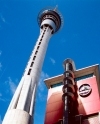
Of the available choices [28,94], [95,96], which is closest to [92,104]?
[95,96]

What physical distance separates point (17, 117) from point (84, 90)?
45.2ft

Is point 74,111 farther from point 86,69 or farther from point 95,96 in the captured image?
point 86,69

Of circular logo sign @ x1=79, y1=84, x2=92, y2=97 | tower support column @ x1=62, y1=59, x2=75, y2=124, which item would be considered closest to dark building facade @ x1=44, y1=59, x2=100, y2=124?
circular logo sign @ x1=79, y1=84, x2=92, y2=97

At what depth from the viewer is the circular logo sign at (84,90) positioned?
39.4 meters

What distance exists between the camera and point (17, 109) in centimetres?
3391

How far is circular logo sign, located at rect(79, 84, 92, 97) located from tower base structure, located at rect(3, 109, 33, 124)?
10.7 metres

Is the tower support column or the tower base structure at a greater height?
the tower support column

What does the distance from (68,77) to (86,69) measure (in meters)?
4.98

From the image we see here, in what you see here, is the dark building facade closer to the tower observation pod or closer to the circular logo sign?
the circular logo sign

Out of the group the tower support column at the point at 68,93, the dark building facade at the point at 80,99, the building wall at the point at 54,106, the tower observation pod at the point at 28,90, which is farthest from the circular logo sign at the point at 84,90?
the tower observation pod at the point at 28,90

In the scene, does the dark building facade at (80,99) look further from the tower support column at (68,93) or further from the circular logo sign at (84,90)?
the tower support column at (68,93)

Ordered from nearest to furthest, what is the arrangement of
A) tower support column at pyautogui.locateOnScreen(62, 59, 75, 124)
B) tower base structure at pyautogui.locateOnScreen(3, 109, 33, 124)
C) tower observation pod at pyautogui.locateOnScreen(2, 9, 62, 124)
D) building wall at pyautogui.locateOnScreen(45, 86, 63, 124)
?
Answer: tower base structure at pyautogui.locateOnScreen(3, 109, 33, 124) → tower observation pod at pyautogui.locateOnScreen(2, 9, 62, 124) → tower support column at pyautogui.locateOnScreen(62, 59, 75, 124) → building wall at pyautogui.locateOnScreen(45, 86, 63, 124)

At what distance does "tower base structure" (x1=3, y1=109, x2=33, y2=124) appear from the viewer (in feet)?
105

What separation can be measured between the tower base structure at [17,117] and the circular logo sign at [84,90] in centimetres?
1074
